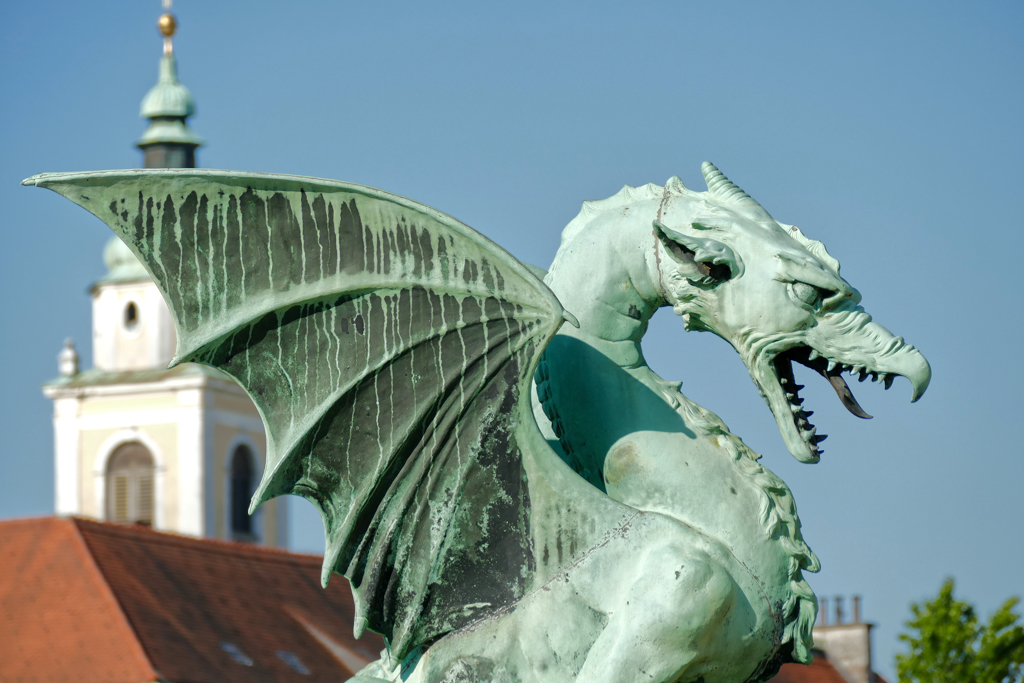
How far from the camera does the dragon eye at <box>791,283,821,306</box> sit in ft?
17.4

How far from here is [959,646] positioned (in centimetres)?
2267

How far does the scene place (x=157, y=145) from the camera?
69.9 m

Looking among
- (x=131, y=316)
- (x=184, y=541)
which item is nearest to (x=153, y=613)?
(x=184, y=541)

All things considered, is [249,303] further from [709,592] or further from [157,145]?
[157,145]

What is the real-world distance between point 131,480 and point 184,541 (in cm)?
2360

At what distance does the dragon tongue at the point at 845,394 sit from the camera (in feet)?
17.6

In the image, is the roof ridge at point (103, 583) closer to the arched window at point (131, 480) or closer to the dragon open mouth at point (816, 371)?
the arched window at point (131, 480)

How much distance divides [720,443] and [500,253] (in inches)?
32.1

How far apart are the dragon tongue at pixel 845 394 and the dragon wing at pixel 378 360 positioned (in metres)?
0.80

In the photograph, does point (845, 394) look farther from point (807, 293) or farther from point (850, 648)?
point (850, 648)

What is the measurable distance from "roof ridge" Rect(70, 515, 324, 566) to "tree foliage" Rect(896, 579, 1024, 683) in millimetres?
21822

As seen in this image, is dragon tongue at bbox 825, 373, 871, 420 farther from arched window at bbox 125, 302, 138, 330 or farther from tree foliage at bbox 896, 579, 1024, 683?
arched window at bbox 125, 302, 138, 330

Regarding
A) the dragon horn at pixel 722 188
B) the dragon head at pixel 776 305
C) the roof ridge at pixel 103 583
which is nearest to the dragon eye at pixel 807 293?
the dragon head at pixel 776 305

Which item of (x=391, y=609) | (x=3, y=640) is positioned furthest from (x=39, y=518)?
(x=391, y=609)
